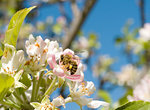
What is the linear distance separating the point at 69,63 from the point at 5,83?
181 millimetres

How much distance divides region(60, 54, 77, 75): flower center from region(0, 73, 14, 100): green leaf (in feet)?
0.48

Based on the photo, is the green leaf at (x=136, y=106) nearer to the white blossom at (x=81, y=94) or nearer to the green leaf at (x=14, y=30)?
the white blossom at (x=81, y=94)

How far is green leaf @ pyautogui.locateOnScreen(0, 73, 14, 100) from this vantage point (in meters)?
0.48

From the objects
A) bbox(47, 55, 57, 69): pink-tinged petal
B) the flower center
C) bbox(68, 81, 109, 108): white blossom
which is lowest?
bbox(68, 81, 109, 108): white blossom

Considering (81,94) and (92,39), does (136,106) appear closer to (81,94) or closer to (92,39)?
(81,94)

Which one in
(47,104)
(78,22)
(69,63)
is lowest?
(47,104)

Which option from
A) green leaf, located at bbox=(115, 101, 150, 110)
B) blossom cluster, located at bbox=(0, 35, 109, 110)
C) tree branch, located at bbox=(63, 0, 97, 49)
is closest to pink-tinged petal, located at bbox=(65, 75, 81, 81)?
blossom cluster, located at bbox=(0, 35, 109, 110)

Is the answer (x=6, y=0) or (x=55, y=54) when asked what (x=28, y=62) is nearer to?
(x=55, y=54)

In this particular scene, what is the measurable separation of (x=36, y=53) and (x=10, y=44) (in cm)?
7

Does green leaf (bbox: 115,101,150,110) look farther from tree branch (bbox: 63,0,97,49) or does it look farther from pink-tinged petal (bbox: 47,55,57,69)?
tree branch (bbox: 63,0,97,49)

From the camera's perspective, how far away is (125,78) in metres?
4.77

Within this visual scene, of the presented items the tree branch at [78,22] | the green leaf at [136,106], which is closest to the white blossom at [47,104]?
the green leaf at [136,106]

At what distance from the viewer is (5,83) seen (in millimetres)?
490

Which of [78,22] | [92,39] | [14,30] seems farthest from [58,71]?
[92,39]
